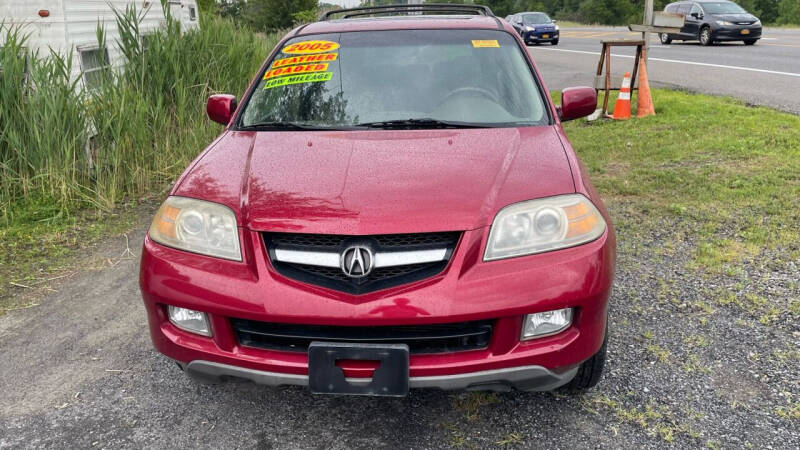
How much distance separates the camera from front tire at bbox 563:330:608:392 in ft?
8.36

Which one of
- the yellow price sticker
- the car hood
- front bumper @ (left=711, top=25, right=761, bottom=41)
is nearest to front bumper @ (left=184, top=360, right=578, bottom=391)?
the car hood

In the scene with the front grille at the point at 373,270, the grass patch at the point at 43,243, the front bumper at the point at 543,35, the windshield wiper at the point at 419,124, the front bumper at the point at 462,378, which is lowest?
the grass patch at the point at 43,243

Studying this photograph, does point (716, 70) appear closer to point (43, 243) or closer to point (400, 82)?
point (400, 82)

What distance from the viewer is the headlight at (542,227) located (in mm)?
2242

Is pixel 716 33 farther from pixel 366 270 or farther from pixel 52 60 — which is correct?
pixel 366 270

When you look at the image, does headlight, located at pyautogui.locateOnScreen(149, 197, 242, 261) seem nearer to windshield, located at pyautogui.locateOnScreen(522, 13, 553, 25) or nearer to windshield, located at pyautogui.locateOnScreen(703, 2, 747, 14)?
windshield, located at pyautogui.locateOnScreen(703, 2, 747, 14)

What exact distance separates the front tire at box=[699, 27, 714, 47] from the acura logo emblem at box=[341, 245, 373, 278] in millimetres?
22139

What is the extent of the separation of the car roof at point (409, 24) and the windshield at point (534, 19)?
26.4 m

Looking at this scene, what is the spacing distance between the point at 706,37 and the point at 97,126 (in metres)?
20.7

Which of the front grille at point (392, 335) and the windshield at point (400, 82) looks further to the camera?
the windshield at point (400, 82)

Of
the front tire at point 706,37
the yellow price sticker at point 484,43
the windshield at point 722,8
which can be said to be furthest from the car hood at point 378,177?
the windshield at point 722,8

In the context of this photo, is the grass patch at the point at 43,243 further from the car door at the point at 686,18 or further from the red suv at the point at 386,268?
the car door at the point at 686,18

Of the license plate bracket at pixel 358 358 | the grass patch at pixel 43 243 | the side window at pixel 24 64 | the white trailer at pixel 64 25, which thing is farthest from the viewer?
the white trailer at pixel 64 25

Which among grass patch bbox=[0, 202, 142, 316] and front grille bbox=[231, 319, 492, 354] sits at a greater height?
front grille bbox=[231, 319, 492, 354]
